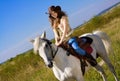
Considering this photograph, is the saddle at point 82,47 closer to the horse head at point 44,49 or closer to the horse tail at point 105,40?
the horse head at point 44,49

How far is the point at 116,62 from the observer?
1142cm

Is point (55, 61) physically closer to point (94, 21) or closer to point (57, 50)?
point (57, 50)

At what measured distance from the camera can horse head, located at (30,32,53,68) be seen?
713 cm

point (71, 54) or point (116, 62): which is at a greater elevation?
point (71, 54)

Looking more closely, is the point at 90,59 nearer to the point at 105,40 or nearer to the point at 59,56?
the point at 59,56

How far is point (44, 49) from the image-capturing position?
23.6 ft

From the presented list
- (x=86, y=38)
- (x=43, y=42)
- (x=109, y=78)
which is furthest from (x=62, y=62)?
(x=109, y=78)

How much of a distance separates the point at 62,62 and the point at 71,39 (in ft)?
3.08

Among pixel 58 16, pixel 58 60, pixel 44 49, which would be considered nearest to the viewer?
pixel 44 49

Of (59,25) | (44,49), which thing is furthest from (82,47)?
(44,49)

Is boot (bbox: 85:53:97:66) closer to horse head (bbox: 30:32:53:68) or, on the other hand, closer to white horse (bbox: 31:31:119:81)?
white horse (bbox: 31:31:119:81)

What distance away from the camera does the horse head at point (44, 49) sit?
7.13 meters

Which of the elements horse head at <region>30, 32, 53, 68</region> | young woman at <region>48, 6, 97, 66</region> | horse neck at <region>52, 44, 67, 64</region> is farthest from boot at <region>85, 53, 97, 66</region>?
horse head at <region>30, 32, 53, 68</region>

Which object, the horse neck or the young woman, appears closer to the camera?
the horse neck
